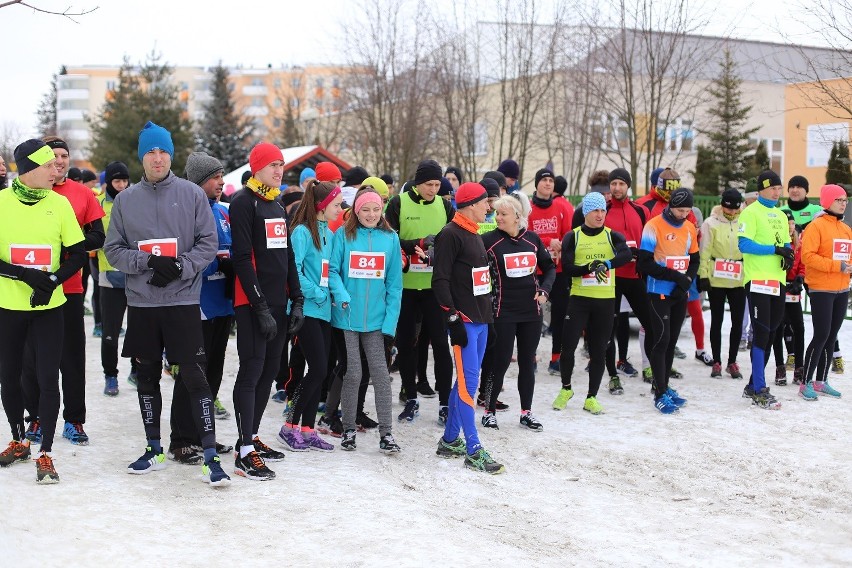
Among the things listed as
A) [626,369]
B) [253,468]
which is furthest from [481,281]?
[626,369]

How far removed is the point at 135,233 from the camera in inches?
232

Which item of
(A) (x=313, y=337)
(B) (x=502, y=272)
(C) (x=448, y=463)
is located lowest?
(C) (x=448, y=463)

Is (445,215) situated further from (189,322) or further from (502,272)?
(189,322)

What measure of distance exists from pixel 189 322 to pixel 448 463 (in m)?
2.26

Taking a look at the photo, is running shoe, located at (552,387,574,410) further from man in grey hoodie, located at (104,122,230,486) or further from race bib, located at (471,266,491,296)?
man in grey hoodie, located at (104,122,230,486)

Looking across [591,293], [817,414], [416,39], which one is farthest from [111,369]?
[416,39]

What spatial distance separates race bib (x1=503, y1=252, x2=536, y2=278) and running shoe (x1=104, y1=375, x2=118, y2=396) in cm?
413

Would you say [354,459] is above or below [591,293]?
below

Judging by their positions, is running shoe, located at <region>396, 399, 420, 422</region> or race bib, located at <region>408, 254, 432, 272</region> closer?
race bib, located at <region>408, 254, 432, 272</region>

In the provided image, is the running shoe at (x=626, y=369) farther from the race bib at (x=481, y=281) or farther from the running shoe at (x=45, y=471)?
the running shoe at (x=45, y=471)

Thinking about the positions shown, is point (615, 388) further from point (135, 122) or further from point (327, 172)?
point (135, 122)

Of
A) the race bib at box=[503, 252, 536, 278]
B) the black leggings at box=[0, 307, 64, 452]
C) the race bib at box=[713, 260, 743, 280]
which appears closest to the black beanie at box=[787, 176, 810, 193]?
the race bib at box=[713, 260, 743, 280]

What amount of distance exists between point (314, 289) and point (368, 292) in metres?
0.44

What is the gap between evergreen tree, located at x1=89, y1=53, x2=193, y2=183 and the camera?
38500 millimetres
